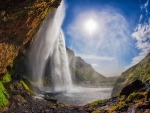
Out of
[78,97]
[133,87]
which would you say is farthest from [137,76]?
[133,87]

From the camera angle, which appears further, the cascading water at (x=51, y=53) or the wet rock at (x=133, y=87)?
the cascading water at (x=51, y=53)

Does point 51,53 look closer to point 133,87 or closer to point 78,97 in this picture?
point 78,97

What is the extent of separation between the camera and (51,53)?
276ft

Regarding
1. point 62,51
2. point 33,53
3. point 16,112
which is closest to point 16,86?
point 16,112

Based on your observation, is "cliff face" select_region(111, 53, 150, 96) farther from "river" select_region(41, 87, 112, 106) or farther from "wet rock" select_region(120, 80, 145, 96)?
"wet rock" select_region(120, 80, 145, 96)

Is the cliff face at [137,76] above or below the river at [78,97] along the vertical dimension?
above

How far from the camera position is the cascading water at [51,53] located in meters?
56.6

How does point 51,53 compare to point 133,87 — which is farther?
point 51,53

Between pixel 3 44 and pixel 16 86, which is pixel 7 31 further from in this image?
pixel 16 86

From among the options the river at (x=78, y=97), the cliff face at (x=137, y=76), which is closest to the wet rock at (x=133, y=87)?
the river at (x=78, y=97)

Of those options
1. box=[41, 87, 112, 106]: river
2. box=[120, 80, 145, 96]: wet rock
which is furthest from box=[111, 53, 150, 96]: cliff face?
box=[120, 80, 145, 96]: wet rock

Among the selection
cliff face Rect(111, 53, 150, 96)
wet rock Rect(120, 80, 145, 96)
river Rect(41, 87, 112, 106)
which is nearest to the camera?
wet rock Rect(120, 80, 145, 96)

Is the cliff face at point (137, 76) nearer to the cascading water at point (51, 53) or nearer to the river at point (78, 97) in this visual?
the river at point (78, 97)

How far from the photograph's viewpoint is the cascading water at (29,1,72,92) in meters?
56.6
